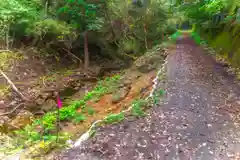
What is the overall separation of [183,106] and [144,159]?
2311mm

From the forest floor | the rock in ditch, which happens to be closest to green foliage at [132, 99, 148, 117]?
the forest floor

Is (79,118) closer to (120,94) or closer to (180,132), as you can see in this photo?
(120,94)

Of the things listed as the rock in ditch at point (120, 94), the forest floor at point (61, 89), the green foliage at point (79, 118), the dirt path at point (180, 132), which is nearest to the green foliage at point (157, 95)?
the dirt path at point (180, 132)

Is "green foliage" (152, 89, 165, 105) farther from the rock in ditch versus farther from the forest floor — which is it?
the rock in ditch

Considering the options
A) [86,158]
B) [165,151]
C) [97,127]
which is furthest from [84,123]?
[165,151]

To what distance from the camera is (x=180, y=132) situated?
3.96 m

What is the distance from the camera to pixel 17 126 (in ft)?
23.8

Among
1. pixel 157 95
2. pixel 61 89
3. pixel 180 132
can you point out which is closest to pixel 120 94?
pixel 157 95

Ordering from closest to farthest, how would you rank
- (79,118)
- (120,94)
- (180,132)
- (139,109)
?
(180,132) < (139,109) < (79,118) < (120,94)

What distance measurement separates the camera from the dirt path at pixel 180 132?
3.35 metres

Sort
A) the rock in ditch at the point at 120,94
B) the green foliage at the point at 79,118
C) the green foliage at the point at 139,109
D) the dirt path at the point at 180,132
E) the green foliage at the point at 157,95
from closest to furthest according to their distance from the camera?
the dirt path at the point at 180,132, the green foliage at the point at 139,109, the green foliage at the point at 157,95, the green foliage at the point at 79,118, the rock in ditch at the point at 120,94

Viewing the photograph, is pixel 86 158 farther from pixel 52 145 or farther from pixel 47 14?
pixel 47 14

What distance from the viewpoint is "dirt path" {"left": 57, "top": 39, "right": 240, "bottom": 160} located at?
3352mm

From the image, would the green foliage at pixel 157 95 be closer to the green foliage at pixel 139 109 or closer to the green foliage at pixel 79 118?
the green foliage at pixel 139 109
